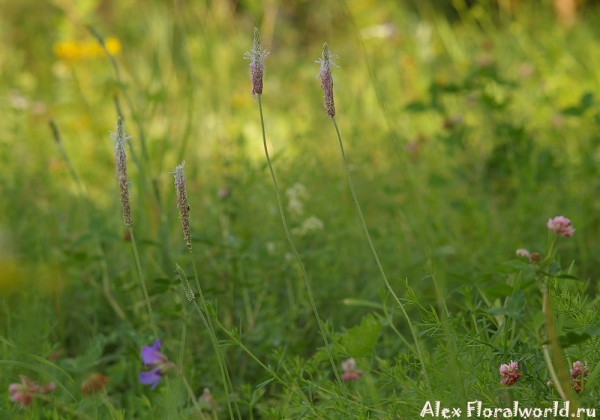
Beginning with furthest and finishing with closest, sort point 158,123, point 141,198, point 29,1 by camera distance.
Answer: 1. point 29,1
2. point 158,123
3. point 141,198

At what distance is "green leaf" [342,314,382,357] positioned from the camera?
95 cm

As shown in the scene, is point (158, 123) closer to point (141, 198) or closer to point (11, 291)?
point (141, 198)

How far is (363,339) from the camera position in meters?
0.96

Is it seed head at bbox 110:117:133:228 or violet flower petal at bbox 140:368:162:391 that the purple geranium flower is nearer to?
violet flower petal at bbox 140:368:162:391

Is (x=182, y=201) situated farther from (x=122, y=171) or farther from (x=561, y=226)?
(x=561, y=226)

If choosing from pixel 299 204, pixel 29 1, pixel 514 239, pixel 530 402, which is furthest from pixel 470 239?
pixel 29 1

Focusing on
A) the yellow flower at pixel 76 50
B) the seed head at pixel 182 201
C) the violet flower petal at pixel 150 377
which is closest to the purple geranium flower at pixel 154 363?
the violet flower petal at pixel 150 377

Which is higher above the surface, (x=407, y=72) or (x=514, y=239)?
(x=407, y=72)

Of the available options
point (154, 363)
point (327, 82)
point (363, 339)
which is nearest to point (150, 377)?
point (154, 363)

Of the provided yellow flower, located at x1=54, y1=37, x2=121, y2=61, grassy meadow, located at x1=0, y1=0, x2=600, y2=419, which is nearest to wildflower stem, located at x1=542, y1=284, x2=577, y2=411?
grassy meadow, located at x1=0, y1=0, x2=600, y2=419

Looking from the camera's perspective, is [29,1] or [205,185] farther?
[29,1]

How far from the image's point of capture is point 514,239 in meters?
1.77

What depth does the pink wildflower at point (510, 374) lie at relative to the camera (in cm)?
86

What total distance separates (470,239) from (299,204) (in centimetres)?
58
